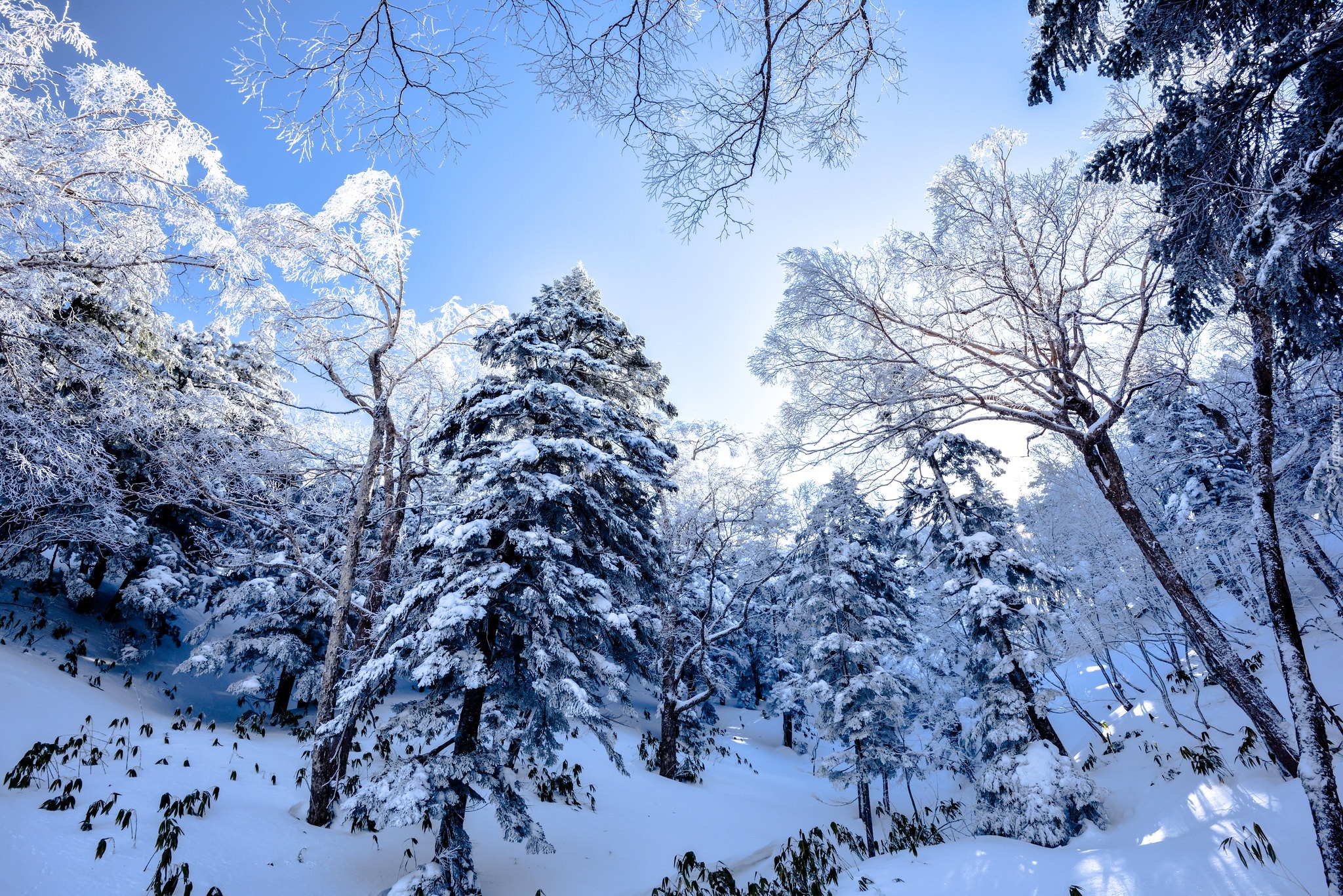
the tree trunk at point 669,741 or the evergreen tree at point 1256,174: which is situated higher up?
the evergreen tree at point 1256,174

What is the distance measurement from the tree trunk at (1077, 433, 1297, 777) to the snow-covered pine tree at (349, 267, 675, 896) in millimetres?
5926

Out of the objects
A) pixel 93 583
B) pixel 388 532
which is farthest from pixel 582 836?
pixel 93 583

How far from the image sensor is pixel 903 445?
24.1ft

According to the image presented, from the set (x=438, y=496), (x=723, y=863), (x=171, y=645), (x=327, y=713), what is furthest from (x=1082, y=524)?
(x=171, y=645)

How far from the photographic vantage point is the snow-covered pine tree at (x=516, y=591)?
19.2 ft

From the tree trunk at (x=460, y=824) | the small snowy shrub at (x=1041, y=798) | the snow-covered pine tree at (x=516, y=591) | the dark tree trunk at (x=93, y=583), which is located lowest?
the small snowy shrub at (x=1041, y=798)

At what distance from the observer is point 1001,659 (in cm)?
1097

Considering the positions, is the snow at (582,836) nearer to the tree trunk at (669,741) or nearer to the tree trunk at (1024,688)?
the tree trunk at (669,741)

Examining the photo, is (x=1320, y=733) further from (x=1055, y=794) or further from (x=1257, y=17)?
(x=1055, y=794)

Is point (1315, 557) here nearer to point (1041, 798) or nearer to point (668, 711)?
point (1041, 798)

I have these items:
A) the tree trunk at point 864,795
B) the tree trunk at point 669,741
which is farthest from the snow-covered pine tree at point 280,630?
the tree trunk at point 864,795

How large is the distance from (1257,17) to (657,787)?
14849mm

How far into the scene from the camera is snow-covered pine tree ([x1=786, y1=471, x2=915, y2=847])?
41.2ft

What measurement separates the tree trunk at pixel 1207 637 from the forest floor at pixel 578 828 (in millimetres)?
1001
